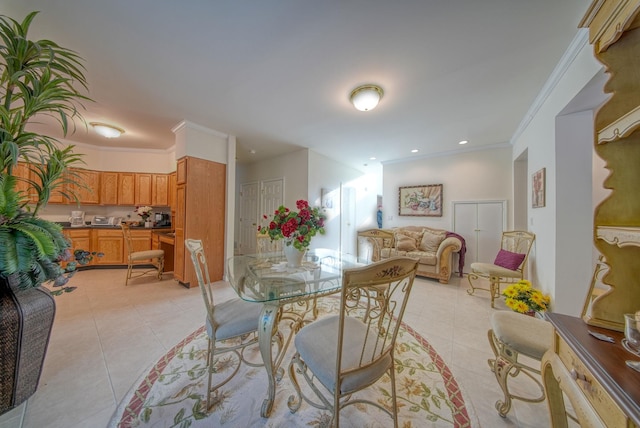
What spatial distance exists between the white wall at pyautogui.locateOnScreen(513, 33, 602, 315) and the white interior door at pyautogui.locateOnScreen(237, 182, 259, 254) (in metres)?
5.16

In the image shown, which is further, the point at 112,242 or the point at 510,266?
the point at 112,242

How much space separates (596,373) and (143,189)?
6286 mm

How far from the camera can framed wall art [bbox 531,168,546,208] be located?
2451 mm

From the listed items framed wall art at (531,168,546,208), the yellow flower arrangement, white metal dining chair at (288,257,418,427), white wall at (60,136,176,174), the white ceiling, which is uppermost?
the white ceiling

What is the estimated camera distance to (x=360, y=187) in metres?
6.40

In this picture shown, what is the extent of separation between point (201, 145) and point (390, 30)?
3091 mm

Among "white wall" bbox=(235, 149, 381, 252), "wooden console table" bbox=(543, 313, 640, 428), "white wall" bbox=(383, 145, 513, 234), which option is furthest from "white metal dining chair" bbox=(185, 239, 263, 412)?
"white wall" bbox=(383, 145, 513, 234)

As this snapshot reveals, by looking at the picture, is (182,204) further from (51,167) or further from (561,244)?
(561,244)

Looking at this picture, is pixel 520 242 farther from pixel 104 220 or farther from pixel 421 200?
pixel 104 220

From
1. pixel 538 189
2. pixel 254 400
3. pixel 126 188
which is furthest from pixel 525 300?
pixel 126 188

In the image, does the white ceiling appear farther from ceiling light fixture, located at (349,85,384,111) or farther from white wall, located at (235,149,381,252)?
white wall, located at (235,149,381,252)

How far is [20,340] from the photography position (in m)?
1.20

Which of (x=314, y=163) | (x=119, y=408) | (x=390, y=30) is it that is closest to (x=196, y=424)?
(x=119, y=408)

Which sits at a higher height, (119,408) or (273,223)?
(273,223)
